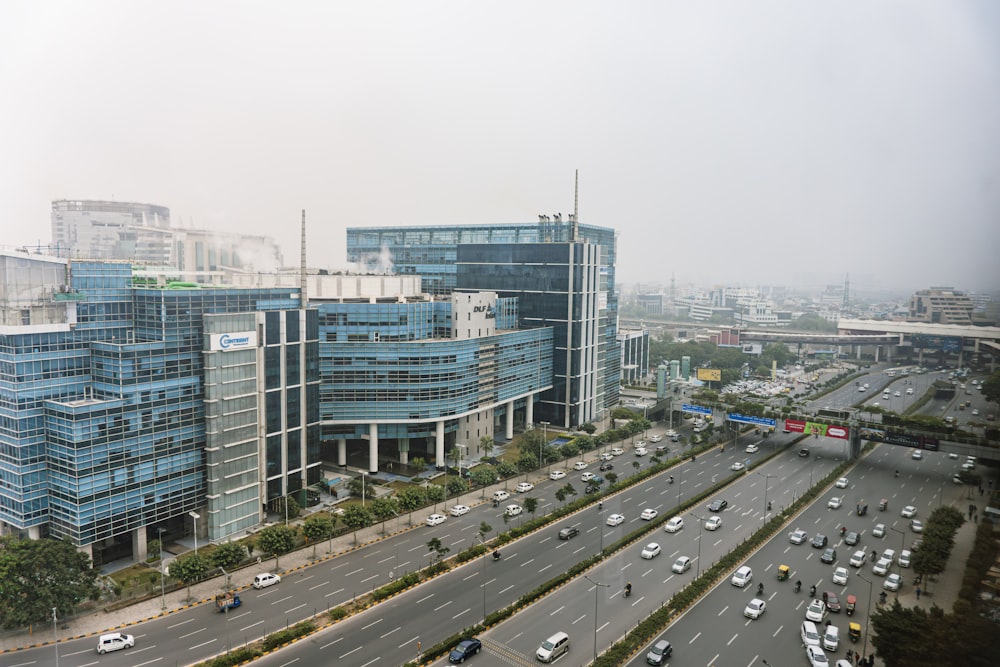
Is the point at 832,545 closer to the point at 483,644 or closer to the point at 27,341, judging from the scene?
the point at 483,644

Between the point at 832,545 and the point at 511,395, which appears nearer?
the point at 832,545

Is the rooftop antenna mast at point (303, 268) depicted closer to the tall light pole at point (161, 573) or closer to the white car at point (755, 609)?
the tall light pole at point (161, 573)

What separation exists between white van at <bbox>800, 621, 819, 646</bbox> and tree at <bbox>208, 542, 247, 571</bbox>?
47.9 feet

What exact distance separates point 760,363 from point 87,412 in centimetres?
5241

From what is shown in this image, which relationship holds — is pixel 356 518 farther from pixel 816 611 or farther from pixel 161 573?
pixel 816 611

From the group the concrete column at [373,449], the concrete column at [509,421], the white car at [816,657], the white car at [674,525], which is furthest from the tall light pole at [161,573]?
the concrete column at [509,421]

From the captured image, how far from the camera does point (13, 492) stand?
59.4 ft

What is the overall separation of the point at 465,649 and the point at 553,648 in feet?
6.17

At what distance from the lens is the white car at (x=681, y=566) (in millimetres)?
18297

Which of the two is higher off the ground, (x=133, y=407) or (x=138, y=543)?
(x=133, y=407)

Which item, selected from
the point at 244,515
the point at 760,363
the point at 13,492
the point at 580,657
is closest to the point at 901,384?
the point at 760,363

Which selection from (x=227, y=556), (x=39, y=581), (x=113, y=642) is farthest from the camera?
(x=227, y=556)

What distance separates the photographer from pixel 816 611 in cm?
1587

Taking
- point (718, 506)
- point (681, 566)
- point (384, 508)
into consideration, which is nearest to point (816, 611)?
point (681, 566)
